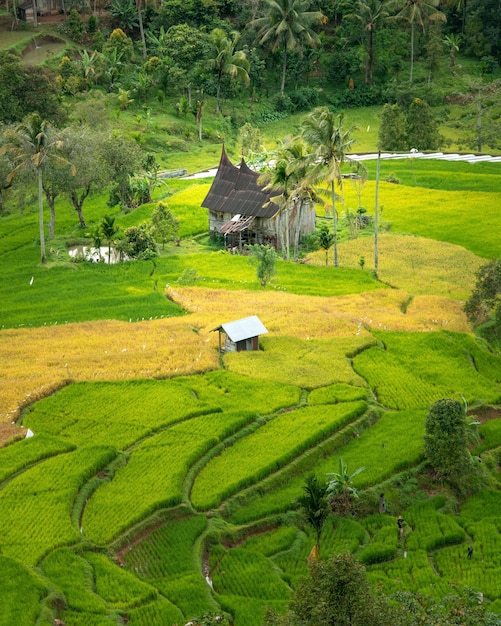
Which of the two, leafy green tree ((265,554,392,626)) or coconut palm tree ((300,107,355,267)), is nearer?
leafy green tree ((265,554,392,626))

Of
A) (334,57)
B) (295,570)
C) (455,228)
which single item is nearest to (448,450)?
(295,570)

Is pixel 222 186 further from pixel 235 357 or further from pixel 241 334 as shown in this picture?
pixel 241 334

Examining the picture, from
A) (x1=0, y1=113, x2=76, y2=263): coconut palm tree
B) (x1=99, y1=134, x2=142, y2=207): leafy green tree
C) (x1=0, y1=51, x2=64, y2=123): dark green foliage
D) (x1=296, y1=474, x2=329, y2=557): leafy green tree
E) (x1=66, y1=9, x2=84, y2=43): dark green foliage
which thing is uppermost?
(x1=66, y1=9, x2=84, y2=43): dark green foliage

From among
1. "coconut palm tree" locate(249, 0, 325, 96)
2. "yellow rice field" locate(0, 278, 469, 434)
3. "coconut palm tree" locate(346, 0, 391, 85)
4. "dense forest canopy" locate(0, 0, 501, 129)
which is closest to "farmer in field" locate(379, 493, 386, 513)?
"yellow rice field" locate(0, 278, 469, 434)

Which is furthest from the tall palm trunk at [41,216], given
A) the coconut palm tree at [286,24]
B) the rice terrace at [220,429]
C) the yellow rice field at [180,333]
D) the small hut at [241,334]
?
the coconut palm tree at [286,24]

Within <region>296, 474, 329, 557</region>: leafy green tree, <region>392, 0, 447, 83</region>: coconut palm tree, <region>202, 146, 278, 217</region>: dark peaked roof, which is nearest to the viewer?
<region>296, 474, 329, 557</region>: leafy green tree

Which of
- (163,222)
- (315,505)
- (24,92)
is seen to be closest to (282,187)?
(163,222)

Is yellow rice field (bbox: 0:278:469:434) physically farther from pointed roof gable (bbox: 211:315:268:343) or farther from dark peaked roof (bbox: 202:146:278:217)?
dark peaked roof (bbox: 202:146:278:217)
